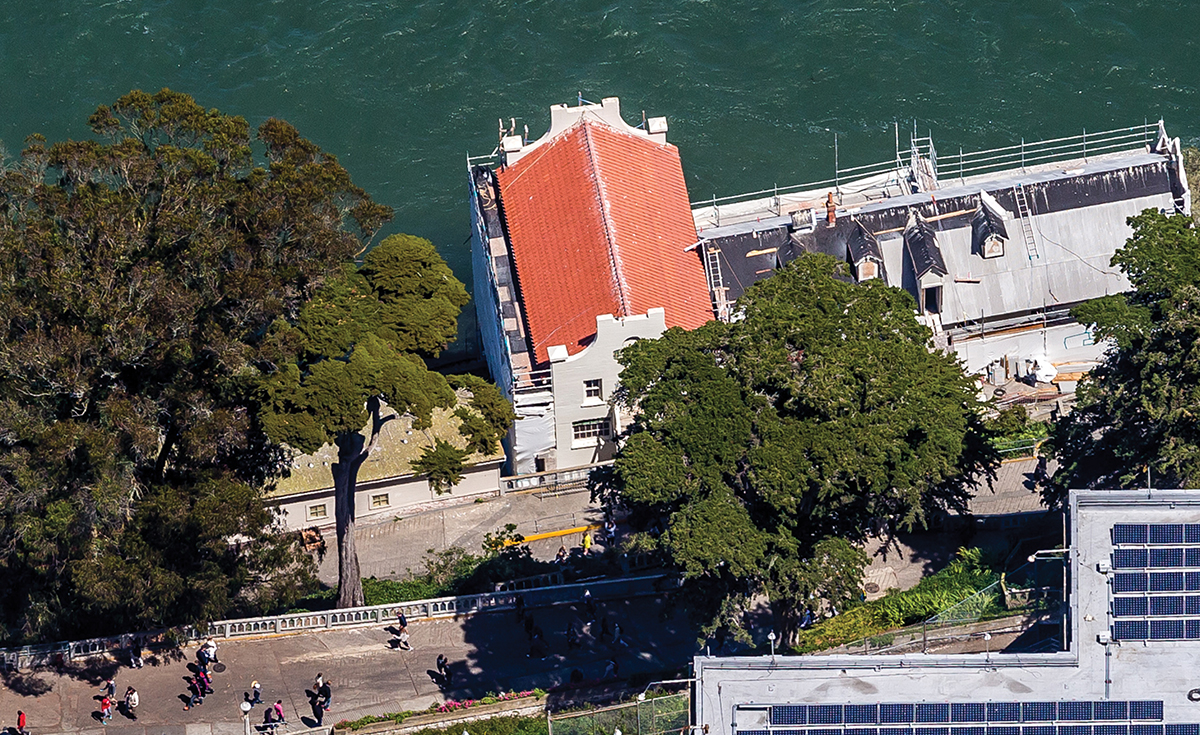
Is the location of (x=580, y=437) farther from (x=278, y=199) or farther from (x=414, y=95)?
(x=414, y=95)

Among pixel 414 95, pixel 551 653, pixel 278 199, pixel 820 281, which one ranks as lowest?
pixel 551 653

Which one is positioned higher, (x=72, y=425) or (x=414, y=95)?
(x=414, y=95)

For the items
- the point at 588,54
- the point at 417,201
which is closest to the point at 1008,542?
the point at 417,201

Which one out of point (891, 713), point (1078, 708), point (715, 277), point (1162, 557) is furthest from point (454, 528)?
point (1162, 557)

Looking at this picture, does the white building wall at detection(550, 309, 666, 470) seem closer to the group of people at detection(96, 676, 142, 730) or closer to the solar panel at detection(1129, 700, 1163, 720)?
the group of people at detection(96, 676, 142, 730)

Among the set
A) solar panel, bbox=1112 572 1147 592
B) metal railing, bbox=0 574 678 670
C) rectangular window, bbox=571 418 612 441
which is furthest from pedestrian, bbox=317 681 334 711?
solar panel, bbox=1112 572 1147 592

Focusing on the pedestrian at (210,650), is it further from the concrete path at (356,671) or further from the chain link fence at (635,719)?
the chain link fence at (635,719)


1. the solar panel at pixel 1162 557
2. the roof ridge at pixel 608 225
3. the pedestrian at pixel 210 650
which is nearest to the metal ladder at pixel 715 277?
the roof ridge at pixel 608 225
